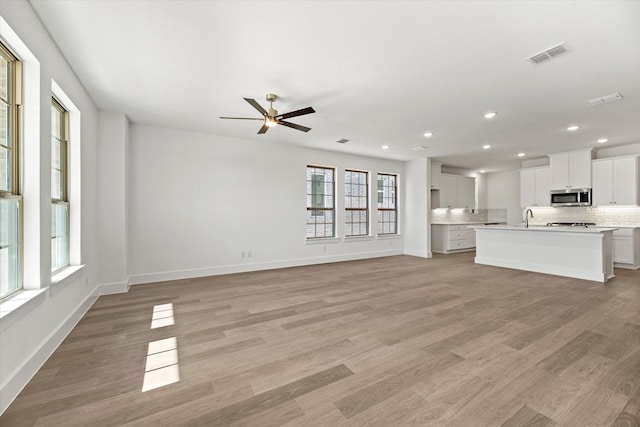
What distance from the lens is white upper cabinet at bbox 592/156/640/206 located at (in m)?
6.06

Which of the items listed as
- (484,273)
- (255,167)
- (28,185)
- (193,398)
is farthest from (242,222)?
(484,273)

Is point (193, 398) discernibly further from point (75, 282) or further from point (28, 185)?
point (75, 282)

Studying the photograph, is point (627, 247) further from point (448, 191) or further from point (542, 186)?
point (448, 191)

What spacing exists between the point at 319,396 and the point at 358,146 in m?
5.49

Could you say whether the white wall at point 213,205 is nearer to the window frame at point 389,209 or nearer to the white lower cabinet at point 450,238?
the window frame at point 389,209

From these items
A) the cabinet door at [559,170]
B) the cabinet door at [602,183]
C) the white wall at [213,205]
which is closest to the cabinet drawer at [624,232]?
the cabinet door at [602,183]

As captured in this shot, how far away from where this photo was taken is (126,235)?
447 centimetres

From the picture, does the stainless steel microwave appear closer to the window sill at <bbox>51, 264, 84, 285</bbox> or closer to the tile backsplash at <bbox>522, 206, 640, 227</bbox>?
the tile backsplash at <bbox>522, 206, 640, 227</bbox>

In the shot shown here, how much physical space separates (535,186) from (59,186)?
9.80 meters

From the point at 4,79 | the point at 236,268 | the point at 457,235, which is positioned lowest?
the point at 236,268

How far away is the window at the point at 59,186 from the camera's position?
120 inches

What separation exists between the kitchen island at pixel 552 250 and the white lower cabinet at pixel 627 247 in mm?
1260

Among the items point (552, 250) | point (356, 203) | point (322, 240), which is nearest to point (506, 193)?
point (552, 250)

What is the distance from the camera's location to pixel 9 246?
2123mm
